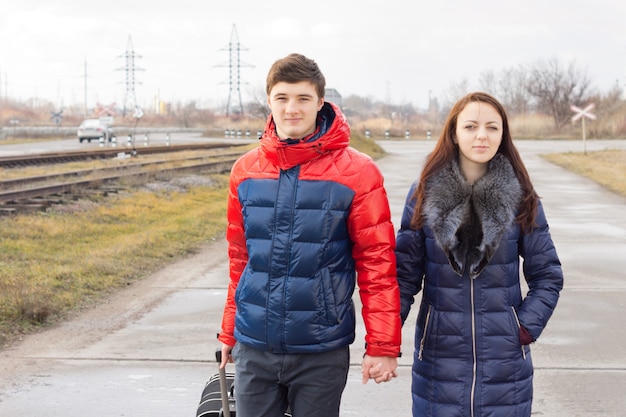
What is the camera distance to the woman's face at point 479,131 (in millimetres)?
3307

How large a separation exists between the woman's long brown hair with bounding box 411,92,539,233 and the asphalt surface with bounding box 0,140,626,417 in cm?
188

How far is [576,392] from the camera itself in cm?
521

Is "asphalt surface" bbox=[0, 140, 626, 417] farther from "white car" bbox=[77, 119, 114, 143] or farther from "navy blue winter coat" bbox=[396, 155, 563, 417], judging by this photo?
"white car" bbox=[77, 119, 114, 143]

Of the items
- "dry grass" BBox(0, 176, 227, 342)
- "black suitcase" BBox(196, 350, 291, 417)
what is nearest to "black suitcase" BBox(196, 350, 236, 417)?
"black suitcase" BBox(196, 350, 291, 417)

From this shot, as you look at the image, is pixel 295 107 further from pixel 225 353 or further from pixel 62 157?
pixel 62 157

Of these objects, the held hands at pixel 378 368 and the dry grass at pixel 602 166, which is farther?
the dry grass at pixel 602 166

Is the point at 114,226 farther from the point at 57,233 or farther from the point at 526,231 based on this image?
the point at 526,231

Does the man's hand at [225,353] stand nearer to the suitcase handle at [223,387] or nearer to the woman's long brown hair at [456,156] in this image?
the suitcase handle at [223,387]

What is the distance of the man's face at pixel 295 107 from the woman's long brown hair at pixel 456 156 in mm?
528

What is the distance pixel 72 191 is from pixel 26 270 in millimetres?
7426

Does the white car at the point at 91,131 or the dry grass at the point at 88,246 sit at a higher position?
the white car at the point at 91,131

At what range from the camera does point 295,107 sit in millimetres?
3111

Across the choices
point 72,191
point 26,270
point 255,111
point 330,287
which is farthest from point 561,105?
point 330,287

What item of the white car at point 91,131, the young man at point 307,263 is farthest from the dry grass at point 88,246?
the white car at point 91,131
